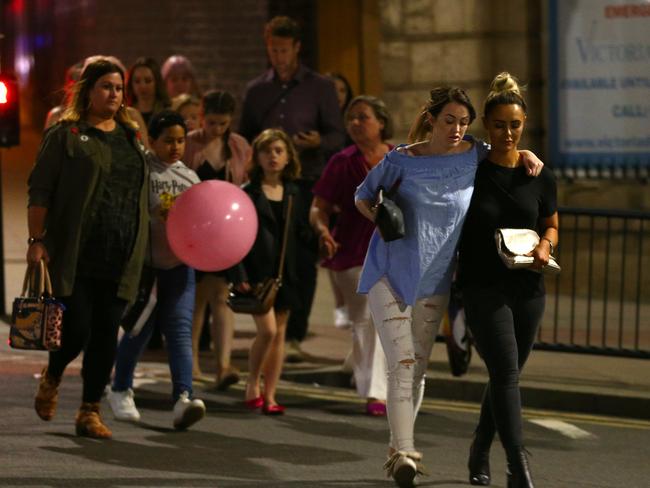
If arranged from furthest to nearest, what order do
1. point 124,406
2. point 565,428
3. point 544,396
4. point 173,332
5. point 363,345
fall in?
point 544,396
point 363,345
point 565,428
point 124,406
point 173,332

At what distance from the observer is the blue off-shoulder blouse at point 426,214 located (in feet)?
25.0

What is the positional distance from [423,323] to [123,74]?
215 cm

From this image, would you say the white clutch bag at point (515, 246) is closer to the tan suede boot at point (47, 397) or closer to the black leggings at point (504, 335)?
the black leggings at point (504, 335)

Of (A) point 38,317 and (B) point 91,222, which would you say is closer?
(A) point 38,317

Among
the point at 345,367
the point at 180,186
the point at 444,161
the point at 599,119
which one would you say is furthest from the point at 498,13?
the point at 444,161

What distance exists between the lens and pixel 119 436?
892 cm

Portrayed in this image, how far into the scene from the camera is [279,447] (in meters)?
8.76

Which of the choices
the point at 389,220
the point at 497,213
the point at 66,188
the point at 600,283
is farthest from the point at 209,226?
the point at 600,283

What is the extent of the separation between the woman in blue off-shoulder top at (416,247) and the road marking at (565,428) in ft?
6.15

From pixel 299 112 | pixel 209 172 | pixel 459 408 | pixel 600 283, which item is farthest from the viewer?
pixel 600 283

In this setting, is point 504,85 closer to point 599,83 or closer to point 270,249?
point 270,249

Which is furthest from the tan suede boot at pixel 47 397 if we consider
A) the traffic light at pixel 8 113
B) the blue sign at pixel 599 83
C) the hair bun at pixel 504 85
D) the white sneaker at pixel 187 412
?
the blue sign at pixel 599 83

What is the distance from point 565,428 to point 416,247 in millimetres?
2406

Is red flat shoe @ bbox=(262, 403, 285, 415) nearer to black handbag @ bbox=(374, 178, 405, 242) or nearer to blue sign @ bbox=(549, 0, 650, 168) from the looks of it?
black handbag @ bbox=(374, 178, 405, 242)
